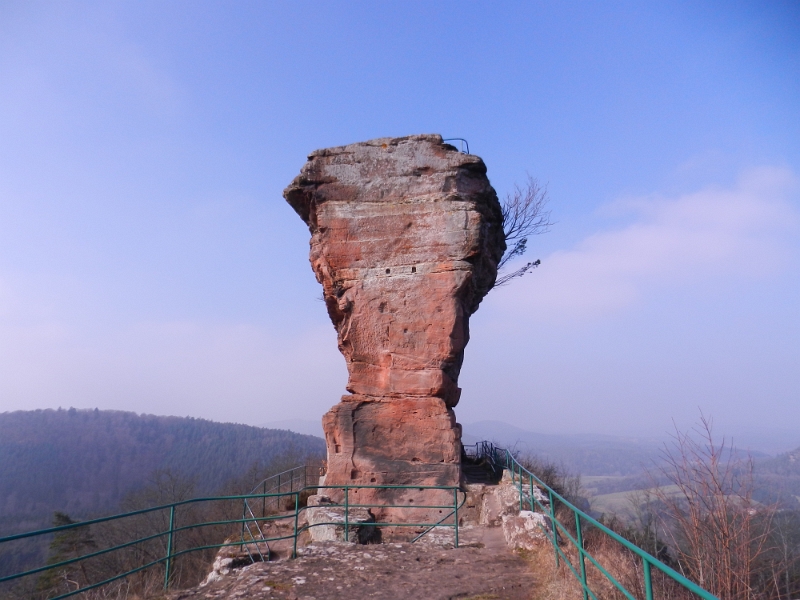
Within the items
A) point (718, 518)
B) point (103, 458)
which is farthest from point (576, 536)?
point (103, 458)

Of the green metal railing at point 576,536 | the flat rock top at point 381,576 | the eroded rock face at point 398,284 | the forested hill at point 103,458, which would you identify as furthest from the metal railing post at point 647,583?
the forested hill at point 103,458

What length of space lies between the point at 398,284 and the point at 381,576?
18.8 ft

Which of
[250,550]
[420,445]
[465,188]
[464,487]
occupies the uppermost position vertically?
[465,188]

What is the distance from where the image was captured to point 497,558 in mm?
6504

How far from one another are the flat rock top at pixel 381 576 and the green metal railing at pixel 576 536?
0.65m

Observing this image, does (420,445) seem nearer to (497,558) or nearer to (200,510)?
(497,558)

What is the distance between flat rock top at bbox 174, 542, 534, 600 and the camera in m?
5.34

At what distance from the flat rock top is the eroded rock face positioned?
2857mm

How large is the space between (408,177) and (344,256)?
2032 mm

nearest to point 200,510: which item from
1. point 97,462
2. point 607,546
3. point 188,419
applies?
point 607,546

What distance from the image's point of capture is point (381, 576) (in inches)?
232

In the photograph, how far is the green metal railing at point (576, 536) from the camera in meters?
2.70

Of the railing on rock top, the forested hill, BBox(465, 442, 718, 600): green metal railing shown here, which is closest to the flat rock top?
the railing on rock top

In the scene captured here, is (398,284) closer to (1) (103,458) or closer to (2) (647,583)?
(2) (647,583)
